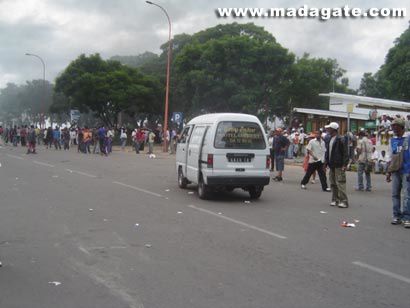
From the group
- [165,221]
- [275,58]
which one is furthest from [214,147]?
[275,58]

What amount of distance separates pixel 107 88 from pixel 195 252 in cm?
4445

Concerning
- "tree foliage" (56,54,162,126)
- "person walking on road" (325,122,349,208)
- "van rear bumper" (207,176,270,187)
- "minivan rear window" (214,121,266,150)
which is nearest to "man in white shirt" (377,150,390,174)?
"person walking on road" (325,122,349,208)

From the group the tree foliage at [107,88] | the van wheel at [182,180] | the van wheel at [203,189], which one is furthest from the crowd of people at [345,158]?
the tree foliage at [107,88]

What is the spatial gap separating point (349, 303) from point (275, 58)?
36503 mm

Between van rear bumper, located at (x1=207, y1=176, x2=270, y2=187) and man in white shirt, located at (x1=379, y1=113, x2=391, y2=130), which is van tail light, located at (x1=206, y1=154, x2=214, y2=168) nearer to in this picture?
van rear bumper, located at (x1=207, y1=176, x2=270, y2=187)

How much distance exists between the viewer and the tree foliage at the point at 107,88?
50.2 meters

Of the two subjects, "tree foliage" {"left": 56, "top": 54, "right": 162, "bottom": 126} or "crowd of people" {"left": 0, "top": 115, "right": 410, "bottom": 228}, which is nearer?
"crowd of people" {"left": 0, "top": 115, "right": 410, "bottom": 228}

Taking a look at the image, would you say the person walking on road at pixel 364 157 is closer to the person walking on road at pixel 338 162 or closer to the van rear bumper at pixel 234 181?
the person walking on road at pixel 338 162

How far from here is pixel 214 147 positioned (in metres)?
12.1

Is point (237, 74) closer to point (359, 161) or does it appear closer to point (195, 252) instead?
point (359, 161)

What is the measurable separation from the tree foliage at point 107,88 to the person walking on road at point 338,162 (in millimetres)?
39819

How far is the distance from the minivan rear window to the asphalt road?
1344mm

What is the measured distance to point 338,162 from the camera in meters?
11.5

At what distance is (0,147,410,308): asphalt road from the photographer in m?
5.28
